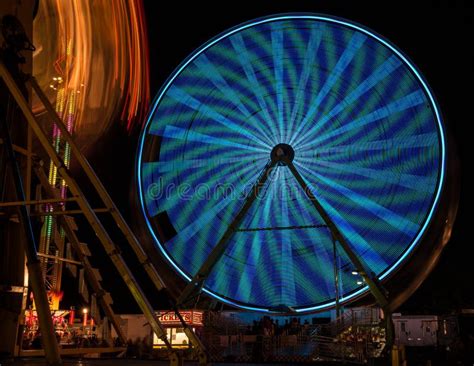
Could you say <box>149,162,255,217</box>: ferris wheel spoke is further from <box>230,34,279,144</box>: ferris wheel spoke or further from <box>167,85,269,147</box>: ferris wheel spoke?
<box>230,34,279,144</box>: ferris wheel spoke

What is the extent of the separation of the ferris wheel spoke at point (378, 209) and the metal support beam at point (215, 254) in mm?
1514

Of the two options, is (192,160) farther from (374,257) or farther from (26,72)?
(26,72)

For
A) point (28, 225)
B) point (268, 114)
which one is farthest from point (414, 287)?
point (28, 225)

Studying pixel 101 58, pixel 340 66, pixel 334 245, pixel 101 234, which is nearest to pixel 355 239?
pixel 334 245

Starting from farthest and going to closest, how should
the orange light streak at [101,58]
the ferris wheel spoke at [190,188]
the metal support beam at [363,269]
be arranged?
the ferris wheel spoke at [190,188] → the metal support beam at [363,269] → the orange light streak at [101,58]

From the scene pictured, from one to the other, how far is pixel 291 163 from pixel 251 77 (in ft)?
7.22

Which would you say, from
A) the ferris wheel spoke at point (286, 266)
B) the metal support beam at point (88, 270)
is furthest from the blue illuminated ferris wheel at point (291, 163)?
the metal support beam at point (88, 270)

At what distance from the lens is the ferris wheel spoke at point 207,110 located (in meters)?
13.4

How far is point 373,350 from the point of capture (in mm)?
12367

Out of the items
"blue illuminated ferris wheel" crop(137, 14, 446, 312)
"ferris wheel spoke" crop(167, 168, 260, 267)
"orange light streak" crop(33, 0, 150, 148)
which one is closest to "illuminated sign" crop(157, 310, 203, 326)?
"blue illuminated ferris wheel" crop(137, 14, 446, 312)

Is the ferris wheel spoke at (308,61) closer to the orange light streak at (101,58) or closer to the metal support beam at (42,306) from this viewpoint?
the orange light streak at (101,58)

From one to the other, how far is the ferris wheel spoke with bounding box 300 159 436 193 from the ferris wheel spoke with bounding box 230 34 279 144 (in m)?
1.60

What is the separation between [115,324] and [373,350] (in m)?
7.86

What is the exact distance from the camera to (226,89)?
13391 mm
